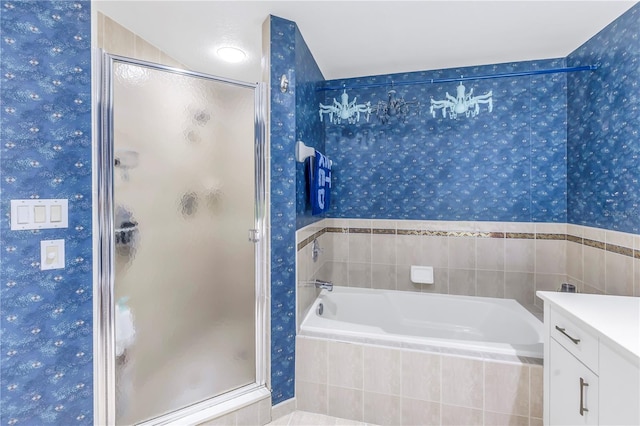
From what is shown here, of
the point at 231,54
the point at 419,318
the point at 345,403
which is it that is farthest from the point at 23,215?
the point at 419,318

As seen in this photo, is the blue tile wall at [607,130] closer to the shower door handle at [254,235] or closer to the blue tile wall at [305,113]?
the blue tile wall at [305,113]

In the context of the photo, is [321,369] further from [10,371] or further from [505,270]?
[505,270]

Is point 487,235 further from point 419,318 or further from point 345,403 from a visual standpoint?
point 345,403

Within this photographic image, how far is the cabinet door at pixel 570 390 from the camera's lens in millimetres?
1151

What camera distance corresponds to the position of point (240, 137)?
173 centimetres

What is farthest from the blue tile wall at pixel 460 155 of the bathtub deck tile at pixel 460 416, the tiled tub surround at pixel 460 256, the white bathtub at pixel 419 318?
the bathtub deck tile at pixel 460 416

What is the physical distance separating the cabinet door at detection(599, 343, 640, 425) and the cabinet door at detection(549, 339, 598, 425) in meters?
0.06

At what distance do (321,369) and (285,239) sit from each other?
0.86 m

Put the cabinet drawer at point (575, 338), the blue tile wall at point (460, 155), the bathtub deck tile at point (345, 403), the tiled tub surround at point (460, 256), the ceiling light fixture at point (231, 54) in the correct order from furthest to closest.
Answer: the blue tile wall at point (460, 155) → the ceiling light fixture at point (231, 54) → the tiled tub surround at point (460, 256) → the bathtub deck tile at point (345, 403) → the cabinet drawer at point (575, 338)

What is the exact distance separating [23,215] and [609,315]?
2.42 meters

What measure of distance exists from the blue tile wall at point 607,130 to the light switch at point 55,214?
2908 millimetres

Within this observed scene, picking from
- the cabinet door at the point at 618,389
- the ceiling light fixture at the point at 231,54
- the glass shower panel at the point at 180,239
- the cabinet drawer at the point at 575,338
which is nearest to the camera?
the cabinet door at the point at 618,389

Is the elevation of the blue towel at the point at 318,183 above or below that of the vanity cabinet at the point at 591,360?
above

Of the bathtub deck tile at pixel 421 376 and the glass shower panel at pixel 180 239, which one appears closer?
the glass shower panel at pixel 180 239
